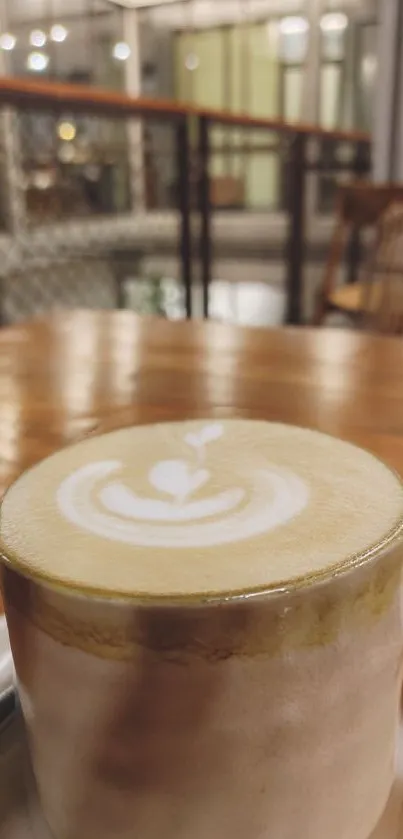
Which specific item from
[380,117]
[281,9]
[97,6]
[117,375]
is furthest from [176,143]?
[97,6]

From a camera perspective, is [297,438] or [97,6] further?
[97,6]

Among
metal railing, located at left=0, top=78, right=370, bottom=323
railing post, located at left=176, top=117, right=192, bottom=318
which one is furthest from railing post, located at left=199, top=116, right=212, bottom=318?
railing post, located at left=176, top=117, right=192, bottom=318

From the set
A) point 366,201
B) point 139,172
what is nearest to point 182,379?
point 366,201

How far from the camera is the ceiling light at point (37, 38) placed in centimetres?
552

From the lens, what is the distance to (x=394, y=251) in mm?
1764

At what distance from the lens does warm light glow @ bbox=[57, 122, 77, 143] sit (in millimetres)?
5080

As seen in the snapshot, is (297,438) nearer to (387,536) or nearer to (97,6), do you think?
(387,536)

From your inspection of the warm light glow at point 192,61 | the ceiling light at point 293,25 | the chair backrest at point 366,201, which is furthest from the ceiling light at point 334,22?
the chair backrest at point 366,201

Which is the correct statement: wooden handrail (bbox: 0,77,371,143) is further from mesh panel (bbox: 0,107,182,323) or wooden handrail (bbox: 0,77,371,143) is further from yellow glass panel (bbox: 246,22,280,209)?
yellow glass panel (bbox: 246,22,280,209)

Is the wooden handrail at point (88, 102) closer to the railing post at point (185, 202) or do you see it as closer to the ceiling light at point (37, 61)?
the railing post at point (185, 202)

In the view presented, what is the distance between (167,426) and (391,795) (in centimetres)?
13

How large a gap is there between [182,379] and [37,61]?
5662 mm

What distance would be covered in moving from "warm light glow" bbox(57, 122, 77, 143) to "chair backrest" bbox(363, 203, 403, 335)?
149 inches

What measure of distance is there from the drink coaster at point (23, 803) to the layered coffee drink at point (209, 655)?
13 mm
